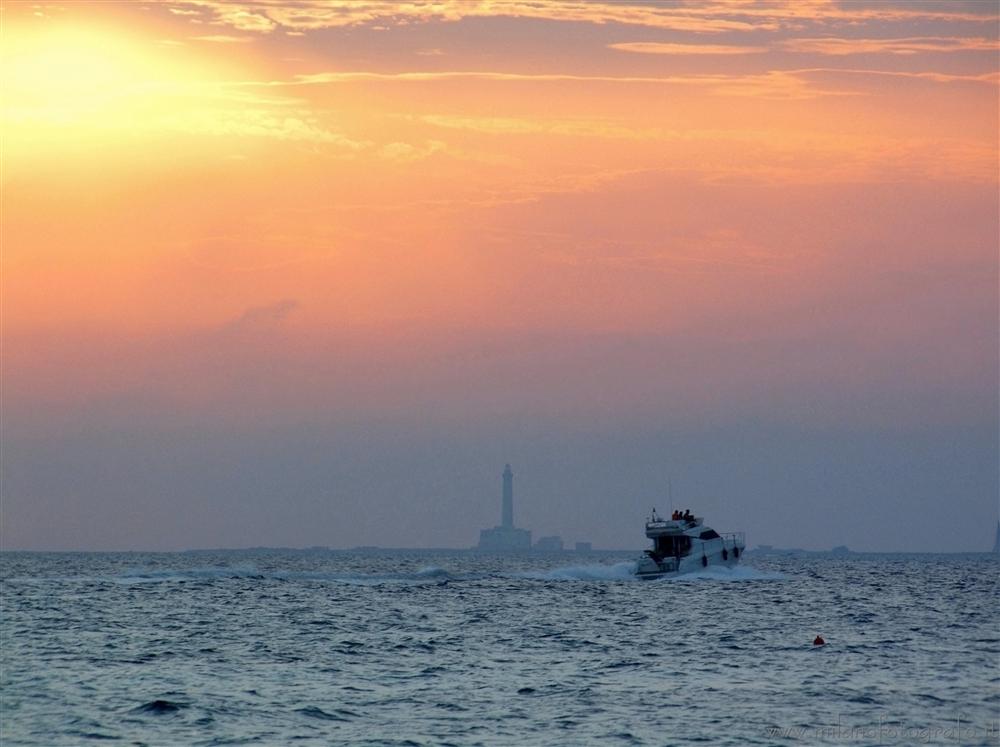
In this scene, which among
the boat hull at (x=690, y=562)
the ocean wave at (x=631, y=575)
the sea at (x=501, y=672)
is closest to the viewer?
the sea at (x=501, y=672)

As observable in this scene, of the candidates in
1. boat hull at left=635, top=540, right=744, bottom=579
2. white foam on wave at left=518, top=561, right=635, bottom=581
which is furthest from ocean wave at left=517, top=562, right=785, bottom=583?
boat hull at left=635, top=540, right=744, bottom=579

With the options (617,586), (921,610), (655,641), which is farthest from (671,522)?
(655,641)

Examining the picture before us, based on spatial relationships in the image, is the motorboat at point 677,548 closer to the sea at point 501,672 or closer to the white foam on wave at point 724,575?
the white foam on wave at point 724,575

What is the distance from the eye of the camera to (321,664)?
5447 centimetres

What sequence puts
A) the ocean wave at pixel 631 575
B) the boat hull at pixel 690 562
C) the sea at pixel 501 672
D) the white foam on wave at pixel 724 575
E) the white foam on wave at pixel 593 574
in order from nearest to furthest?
1. the sea at pixel 501 672
2. the white foam on wave at pixel 724 575
3. the boat hull at pixel 690 562
4. the ocean wave at pixel 631 575
5. the white foam on wave at pixel 593 574

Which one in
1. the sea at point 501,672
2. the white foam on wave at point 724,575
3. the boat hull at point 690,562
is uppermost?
the boat hull at point 690,562

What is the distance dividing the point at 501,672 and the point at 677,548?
251 feet

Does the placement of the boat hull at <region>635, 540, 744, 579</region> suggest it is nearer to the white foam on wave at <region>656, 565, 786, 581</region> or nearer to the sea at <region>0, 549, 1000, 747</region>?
the white foam on wave at <region>656, 565, 786, 581</region>

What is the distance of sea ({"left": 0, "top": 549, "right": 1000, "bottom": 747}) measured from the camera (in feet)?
128

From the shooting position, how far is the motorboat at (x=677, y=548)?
126m

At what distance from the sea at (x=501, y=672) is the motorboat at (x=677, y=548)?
29365 mm

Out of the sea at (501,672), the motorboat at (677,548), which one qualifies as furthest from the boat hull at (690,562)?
the sea at (501,672)

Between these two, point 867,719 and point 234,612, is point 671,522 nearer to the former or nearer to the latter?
point 234,612

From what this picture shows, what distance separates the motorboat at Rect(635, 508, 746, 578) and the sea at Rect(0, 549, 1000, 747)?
2937 cm
